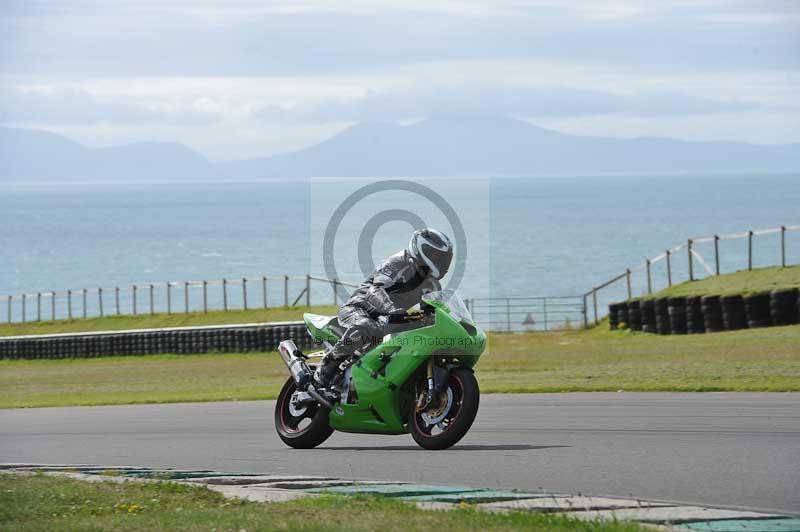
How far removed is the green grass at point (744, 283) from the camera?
28203 millimetres

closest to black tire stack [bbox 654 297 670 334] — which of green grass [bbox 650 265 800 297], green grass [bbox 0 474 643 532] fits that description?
green grass [bbox 650 265 800 297]

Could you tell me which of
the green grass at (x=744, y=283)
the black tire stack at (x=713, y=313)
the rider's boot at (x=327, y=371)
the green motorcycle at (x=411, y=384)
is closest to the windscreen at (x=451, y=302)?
the green motorcycle at (x=411, y=384)

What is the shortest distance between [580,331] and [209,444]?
944 inches

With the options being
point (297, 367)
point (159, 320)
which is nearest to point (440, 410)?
point (297, 367)

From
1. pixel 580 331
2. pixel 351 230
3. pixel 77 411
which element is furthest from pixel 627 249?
pixel 77 411

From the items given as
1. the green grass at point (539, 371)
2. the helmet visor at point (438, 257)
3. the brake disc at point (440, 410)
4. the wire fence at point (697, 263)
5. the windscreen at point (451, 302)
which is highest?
the helmet visor at point (438, 257)

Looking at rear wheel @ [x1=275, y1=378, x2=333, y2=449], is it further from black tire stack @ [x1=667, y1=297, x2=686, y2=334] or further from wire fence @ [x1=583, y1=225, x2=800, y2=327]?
wire fence @ [x1=583, y1=225, x2=800, y2=327]

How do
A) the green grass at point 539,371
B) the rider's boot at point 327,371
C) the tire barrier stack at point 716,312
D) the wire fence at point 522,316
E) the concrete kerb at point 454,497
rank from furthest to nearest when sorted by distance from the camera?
the wire fence at point 522,316, the tire barrier stack at point 716,312, the green grass at point 539,371, the rider's boot at point 327,371, the concrete kerb at point 454,497

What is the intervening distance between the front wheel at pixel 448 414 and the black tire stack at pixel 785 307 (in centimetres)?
1695

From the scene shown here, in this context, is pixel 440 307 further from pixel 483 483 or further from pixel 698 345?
pixel 698 345

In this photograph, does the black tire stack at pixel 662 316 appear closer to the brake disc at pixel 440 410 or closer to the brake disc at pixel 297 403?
the brake disc at pixel 297 403

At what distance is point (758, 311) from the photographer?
26.1 metres

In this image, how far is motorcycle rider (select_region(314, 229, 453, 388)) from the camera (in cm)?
1058

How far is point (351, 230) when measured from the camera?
17888 cm
